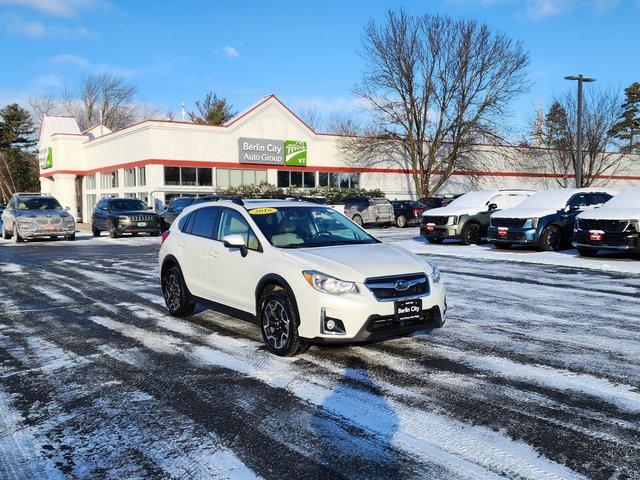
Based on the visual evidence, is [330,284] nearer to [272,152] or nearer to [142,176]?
[142,176]

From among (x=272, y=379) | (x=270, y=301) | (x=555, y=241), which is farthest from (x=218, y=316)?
(x=555, y=241)

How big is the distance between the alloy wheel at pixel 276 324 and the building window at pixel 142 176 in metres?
31.7

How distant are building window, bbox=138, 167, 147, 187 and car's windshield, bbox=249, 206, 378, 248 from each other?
30.7 meters

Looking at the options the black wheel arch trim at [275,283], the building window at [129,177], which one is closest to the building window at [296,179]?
the building window at [129,177]

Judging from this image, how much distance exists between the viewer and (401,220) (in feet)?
110

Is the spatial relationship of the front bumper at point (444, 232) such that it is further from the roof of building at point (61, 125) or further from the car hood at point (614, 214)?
the roof of building at point (61, 125)

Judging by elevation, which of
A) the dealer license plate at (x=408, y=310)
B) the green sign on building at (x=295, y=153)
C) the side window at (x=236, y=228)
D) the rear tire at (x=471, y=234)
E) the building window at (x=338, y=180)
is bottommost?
the rear tire at (x=471, y=234)

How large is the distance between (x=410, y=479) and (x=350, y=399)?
4.43 ft

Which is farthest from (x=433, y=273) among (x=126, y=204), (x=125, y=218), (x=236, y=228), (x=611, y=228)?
(x=126, y=204)

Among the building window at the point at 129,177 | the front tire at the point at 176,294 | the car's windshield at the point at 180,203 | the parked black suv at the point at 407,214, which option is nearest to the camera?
the front tire at the point at 176,294

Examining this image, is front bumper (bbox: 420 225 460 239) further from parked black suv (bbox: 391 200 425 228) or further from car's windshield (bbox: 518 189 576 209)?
parked black suv (bbox: 391 200 425 228)

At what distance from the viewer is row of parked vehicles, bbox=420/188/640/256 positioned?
13945 millimetres

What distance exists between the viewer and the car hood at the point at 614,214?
541 inches

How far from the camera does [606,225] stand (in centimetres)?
1405
